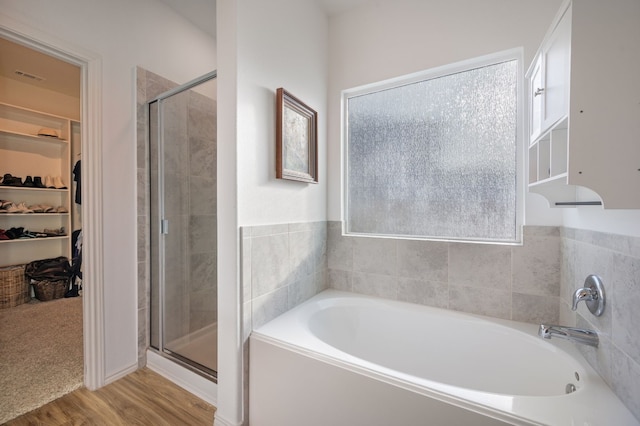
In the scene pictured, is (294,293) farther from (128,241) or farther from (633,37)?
(633,37)

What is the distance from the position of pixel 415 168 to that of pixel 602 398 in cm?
143

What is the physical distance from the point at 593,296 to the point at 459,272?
2.29 feet

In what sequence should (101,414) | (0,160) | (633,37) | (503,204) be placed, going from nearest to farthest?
(633,37)
(101,414)
(503,204)
(0,160)

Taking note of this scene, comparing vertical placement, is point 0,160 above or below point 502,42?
below

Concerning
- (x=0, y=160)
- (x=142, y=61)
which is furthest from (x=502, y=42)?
(x=0, y=160)

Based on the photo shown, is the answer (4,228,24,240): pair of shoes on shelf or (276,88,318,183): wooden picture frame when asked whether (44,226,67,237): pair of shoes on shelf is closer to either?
(4,228,24,240): pair of shoes on shelf

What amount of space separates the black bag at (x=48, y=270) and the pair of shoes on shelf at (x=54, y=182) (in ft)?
3.11

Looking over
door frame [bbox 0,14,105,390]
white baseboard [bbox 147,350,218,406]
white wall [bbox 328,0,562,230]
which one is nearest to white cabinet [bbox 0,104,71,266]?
door frame [bbox 0,14,105,390]

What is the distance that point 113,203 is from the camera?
1826mm

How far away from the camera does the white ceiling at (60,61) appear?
2.13 m

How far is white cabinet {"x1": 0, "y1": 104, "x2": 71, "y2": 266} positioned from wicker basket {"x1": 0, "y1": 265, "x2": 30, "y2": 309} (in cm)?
34

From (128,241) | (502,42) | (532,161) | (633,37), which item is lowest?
(128,241)

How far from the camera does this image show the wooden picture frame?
1.59m

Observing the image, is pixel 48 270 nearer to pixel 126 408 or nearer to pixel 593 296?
pixel 126 408
